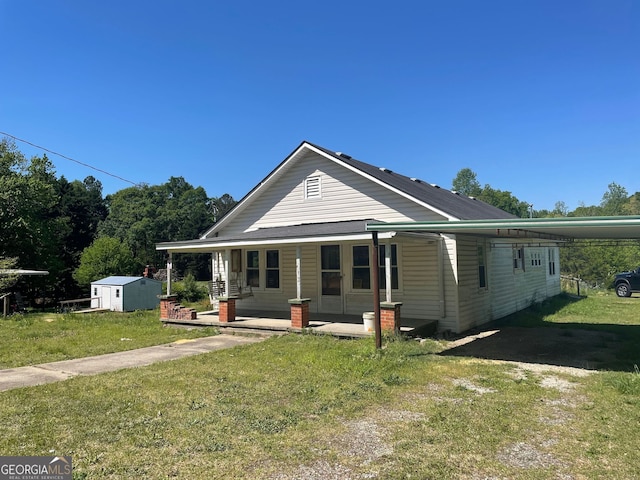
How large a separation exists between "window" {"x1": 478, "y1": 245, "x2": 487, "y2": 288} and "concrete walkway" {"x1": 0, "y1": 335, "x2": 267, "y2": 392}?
6758 mm

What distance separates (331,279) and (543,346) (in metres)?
6.09

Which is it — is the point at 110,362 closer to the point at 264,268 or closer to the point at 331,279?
the point at 331,279

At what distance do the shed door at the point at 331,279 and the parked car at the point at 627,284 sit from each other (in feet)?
60.0

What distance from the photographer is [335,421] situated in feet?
16.6

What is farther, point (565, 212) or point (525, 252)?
point (565, 212)

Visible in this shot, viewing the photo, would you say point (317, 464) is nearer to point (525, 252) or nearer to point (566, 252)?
point (525, 252)

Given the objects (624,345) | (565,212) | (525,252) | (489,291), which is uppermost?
(565,212)

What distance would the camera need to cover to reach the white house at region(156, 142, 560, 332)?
1160 centimetres

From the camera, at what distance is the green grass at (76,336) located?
376 inches

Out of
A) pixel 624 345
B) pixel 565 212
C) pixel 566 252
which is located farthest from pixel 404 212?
pixel 565 212

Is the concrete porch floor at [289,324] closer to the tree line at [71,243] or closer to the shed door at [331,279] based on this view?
the shed door at [331,279]

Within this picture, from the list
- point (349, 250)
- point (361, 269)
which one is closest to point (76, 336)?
point (349, 250)

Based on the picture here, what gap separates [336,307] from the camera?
13.5 metres

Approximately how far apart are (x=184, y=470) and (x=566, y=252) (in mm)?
36787
